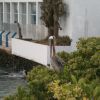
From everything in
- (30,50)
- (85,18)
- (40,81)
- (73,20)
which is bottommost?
(30,50)

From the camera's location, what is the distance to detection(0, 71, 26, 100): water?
2928 cm

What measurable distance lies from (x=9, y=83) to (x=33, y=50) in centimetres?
343

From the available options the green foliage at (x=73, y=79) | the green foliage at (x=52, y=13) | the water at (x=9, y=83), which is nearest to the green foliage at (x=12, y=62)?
the water at (x=9, y=83)

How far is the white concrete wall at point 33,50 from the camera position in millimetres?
32963

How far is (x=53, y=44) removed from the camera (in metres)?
32.7

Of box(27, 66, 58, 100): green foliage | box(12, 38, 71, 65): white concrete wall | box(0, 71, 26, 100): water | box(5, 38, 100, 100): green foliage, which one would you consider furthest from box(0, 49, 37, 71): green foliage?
box(27, 66, 58, 100): green foliage

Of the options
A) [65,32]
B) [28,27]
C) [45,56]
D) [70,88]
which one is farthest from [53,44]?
[70,88]

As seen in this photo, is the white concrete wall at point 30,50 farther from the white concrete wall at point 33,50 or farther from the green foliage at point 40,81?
the green foliage at point 40,81

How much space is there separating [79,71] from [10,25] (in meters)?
27.3

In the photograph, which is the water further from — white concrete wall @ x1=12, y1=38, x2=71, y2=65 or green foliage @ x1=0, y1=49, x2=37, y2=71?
white concrete wall @ x1=12, y1=38, x2=71, y2=65

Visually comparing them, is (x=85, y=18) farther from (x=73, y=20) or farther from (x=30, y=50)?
(x=30, y=50)

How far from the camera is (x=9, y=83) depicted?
3228 cm

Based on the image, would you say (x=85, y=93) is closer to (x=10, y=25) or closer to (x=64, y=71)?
(x=64, y=71)


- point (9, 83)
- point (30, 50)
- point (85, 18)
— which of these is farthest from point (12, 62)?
point (9, 83)
